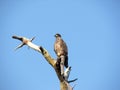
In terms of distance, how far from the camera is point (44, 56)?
15.4 m

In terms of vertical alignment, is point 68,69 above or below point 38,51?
below

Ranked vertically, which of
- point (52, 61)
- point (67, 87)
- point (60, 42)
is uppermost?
point (60, 42)

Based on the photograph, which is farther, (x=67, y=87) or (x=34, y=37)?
(x=34, y=37)

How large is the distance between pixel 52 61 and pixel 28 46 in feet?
5.06

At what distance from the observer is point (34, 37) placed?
1627 centimetres

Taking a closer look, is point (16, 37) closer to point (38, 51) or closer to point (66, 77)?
point (38, 51)

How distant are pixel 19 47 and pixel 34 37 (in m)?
0.78

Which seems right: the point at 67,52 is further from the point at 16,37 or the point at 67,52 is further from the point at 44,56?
the point at 16,37

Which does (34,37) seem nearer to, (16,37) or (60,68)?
(16,37)

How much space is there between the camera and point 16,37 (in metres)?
16.3

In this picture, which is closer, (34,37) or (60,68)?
(60,68)

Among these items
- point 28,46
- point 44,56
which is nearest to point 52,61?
point 44,56

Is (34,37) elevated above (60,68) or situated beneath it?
elevated above

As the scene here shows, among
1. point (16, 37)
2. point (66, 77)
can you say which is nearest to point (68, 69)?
point (66, 77)
